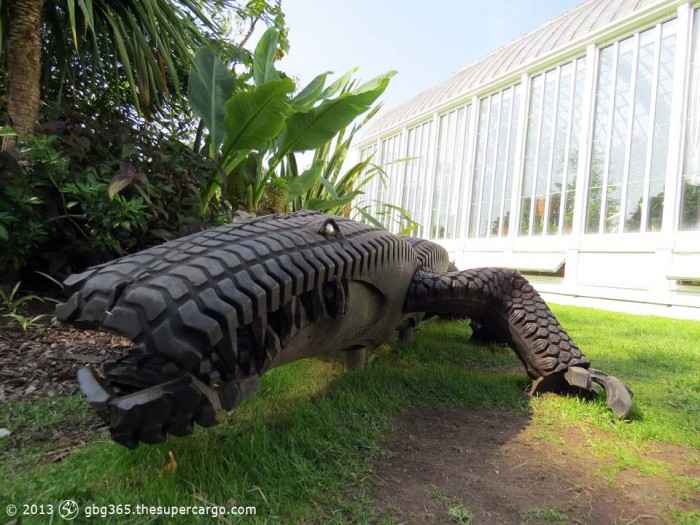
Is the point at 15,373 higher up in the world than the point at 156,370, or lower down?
lower down

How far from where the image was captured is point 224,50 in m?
4.83

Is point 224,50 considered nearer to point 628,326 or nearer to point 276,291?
point 276,291

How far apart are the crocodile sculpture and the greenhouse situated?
18.1 feet

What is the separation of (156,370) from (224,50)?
189 inches

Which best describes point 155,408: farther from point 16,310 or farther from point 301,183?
point 301,183

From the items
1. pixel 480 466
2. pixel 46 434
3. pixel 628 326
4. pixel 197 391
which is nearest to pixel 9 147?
pixel 46 434

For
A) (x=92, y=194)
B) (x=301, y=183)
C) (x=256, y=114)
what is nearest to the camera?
(x=92, y=194)

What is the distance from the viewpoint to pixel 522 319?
2086mm

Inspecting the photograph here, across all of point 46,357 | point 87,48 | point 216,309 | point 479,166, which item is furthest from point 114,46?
point 479,166

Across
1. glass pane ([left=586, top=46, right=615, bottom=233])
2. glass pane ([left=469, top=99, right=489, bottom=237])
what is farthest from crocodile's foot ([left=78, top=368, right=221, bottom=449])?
glass pane ([left=469, top=99, right=489, bottom=237])

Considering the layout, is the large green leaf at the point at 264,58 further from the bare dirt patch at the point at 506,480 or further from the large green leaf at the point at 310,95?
the bare dirt patch at the point at 506,480

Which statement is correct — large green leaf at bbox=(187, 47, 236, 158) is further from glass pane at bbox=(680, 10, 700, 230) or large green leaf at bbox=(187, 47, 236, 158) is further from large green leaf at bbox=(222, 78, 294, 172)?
glass pane at bbox=(680, 10, 700, 230)

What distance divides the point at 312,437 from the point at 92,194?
1913 mm

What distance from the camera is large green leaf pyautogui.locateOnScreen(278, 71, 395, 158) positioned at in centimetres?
337
